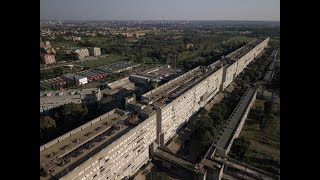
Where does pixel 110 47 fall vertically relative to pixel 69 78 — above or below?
above

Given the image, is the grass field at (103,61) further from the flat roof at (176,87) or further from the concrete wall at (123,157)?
the concrete wall at (123,157)

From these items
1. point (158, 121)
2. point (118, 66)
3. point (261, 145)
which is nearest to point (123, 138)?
point (158, 121)

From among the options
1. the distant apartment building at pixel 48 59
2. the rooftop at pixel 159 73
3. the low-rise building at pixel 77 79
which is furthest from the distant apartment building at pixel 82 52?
the rooftop at pixel 159 73

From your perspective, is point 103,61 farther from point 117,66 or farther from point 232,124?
point 232,124
